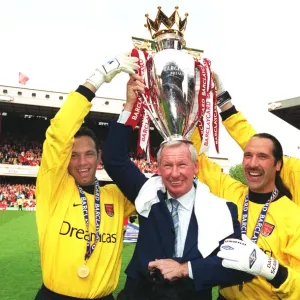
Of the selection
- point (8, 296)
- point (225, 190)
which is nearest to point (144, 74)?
point (225, 190)

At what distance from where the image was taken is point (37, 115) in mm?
35469

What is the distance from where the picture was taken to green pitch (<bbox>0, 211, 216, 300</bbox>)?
6.06 meters

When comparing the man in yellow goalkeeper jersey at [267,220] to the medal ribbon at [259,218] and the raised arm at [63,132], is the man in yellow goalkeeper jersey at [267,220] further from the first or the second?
the raised arm at [63,132]

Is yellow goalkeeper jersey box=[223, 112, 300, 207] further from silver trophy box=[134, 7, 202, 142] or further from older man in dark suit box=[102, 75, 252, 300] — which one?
older man in dark suit box=[102, 75, 252, 300]

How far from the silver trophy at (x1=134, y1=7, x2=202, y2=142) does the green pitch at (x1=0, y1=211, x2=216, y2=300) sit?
3.96 metres

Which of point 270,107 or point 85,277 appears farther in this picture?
point 270,107

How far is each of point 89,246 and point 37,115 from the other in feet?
112

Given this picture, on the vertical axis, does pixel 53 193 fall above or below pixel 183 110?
below

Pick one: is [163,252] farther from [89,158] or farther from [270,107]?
[270,107]

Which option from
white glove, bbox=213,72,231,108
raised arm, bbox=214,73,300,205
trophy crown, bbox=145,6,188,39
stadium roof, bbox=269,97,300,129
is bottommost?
raised arm, bbox=214,73,300,205

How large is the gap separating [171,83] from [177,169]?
718 mm

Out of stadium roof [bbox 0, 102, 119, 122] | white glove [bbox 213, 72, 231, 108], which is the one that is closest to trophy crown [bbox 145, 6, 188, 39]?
white glove [bbox 213, 72, 231, 108]

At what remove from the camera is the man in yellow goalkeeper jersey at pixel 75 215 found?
2588 millimetres

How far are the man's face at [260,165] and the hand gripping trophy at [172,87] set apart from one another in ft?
1.19
